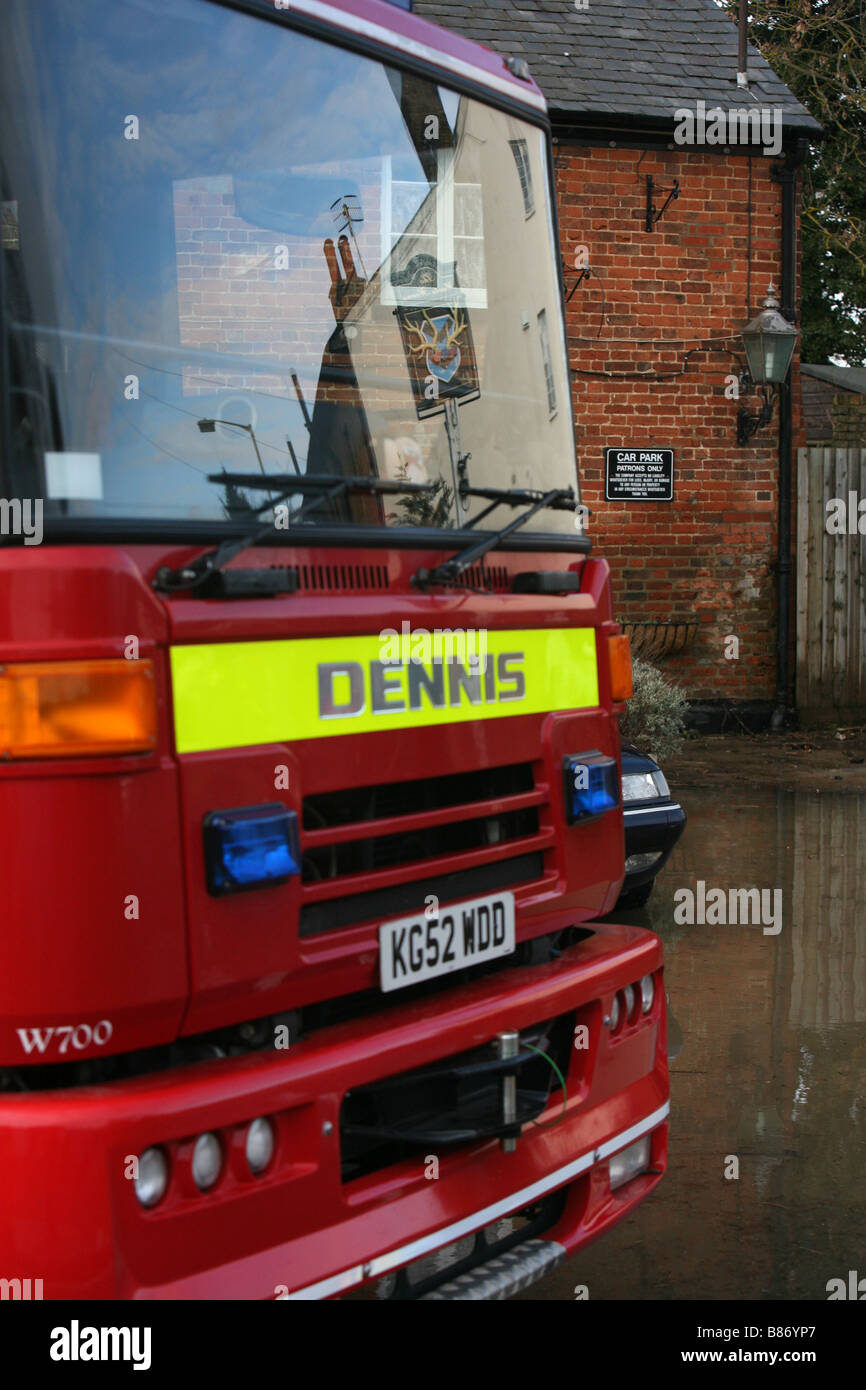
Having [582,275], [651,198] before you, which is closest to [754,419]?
[582,275]

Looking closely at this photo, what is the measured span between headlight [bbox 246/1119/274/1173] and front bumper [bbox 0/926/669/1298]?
Result: 0.7 inches

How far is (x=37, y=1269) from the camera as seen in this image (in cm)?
217

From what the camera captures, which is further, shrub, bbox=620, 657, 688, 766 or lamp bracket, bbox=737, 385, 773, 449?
lamp bracket, bbox=737, 385, 773, 449

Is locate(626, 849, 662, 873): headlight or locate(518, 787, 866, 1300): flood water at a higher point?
locate(626, 849, 662, 873): headlight

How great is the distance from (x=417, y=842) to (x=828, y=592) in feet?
35.3

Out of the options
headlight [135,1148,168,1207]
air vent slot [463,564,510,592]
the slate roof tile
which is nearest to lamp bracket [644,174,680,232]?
the slate roof tile

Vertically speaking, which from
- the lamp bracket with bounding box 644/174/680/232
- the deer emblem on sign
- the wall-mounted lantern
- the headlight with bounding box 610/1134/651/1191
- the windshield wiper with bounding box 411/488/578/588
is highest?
the lamp bracket with bounding box 644/174/680/232

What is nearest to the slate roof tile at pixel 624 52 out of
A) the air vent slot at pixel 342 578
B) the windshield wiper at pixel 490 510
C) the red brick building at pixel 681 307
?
the red brick building at pixel 681 307

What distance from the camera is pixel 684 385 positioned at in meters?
12.6

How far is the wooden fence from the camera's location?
42.4 feet

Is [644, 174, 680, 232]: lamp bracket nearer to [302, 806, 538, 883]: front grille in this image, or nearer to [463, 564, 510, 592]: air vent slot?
[463, 564, 510, 592]: air vent slot

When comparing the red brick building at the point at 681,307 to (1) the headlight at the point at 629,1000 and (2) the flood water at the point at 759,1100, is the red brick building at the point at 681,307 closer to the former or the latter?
(2) the flood water at the point at 759,1100

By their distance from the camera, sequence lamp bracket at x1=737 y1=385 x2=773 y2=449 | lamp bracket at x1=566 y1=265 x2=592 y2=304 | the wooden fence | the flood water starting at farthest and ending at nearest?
the wooden fence
lamp bracket at x1=737 y1=385 x2=773 y2=449
lamp bracket at x1=566 y1=265 x2=592 y2=304
the flood water
